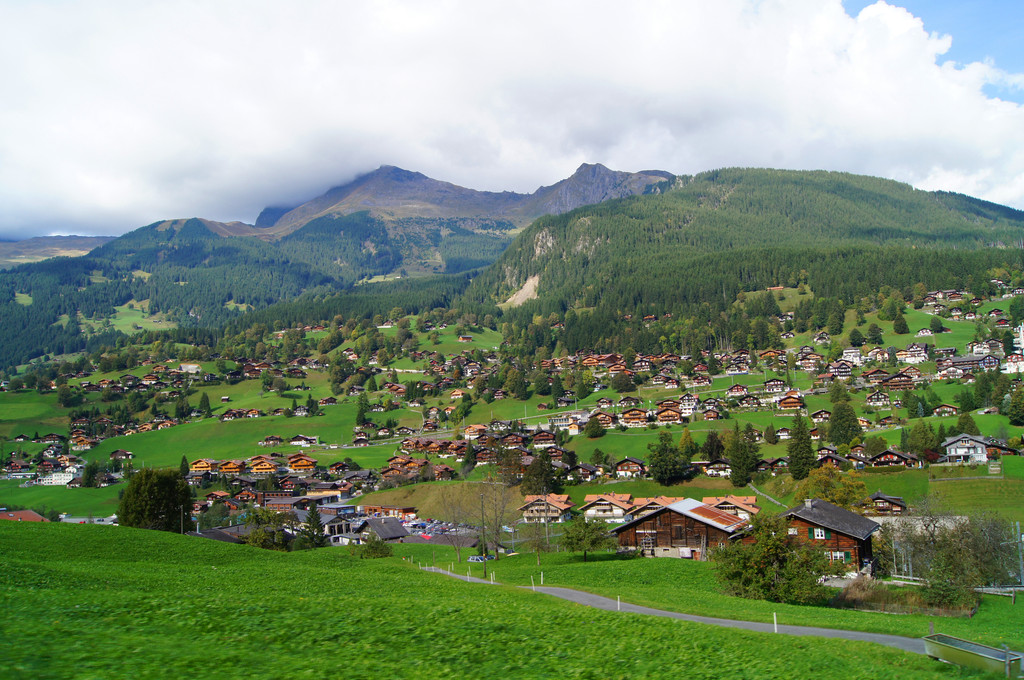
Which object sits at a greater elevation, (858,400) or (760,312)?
(760,312)

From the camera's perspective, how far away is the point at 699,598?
32.2m

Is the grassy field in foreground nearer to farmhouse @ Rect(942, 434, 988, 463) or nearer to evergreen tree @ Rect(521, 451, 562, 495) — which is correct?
evergreen tree @ Rect(521, 451, 562, 495)

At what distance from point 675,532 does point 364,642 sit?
50970 mm

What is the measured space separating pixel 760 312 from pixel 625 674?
644 ft

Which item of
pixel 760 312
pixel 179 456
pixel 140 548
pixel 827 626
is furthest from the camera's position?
pixel 760 312

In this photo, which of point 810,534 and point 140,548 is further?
point 810,534

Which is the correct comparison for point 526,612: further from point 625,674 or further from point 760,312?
point 760,312

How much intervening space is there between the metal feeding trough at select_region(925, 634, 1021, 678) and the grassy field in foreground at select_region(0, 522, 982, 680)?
44 centimetres

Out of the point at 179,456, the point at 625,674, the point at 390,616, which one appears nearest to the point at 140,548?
the point at 390,616

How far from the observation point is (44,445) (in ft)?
474

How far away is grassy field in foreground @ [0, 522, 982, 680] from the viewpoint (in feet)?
35.9

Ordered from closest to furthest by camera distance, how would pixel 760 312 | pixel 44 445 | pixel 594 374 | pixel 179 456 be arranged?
pixel 179 456 → pixel 44 445 → pixel 594 374 → pixel 760 312

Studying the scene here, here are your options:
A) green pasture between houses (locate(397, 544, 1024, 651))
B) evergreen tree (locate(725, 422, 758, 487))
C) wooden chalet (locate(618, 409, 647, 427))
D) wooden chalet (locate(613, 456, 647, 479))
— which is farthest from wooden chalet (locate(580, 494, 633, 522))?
wooden chalet (locate(618, 409, 647, 427))

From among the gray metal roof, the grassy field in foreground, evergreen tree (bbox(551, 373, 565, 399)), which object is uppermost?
evergreen tree (bbox(551, 373, 565, 399))
